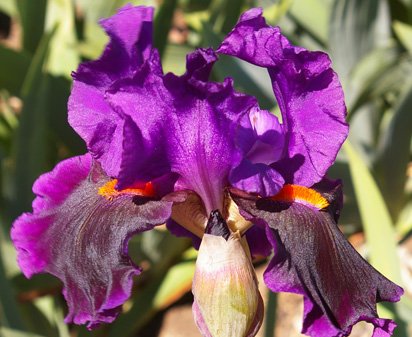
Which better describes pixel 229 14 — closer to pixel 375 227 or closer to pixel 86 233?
pixel 375 227

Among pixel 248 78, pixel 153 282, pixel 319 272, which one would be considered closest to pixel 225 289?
pixel 319 272

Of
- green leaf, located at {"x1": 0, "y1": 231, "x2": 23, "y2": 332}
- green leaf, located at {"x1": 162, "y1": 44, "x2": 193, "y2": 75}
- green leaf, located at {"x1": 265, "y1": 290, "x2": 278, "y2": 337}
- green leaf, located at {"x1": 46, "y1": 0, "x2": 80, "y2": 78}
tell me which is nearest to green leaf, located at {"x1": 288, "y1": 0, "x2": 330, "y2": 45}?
green leaf, located at {"x1": 162, "y1": 44, "x2": 193, "y2": 75}

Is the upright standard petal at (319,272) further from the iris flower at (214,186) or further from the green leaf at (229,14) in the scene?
the green leaf at (229,14)

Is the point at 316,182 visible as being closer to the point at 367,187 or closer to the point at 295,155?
the point at 295,155

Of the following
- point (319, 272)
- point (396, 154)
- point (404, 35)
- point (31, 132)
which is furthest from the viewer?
point (404, 35)

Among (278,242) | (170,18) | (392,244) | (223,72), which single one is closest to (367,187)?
(392,244)
